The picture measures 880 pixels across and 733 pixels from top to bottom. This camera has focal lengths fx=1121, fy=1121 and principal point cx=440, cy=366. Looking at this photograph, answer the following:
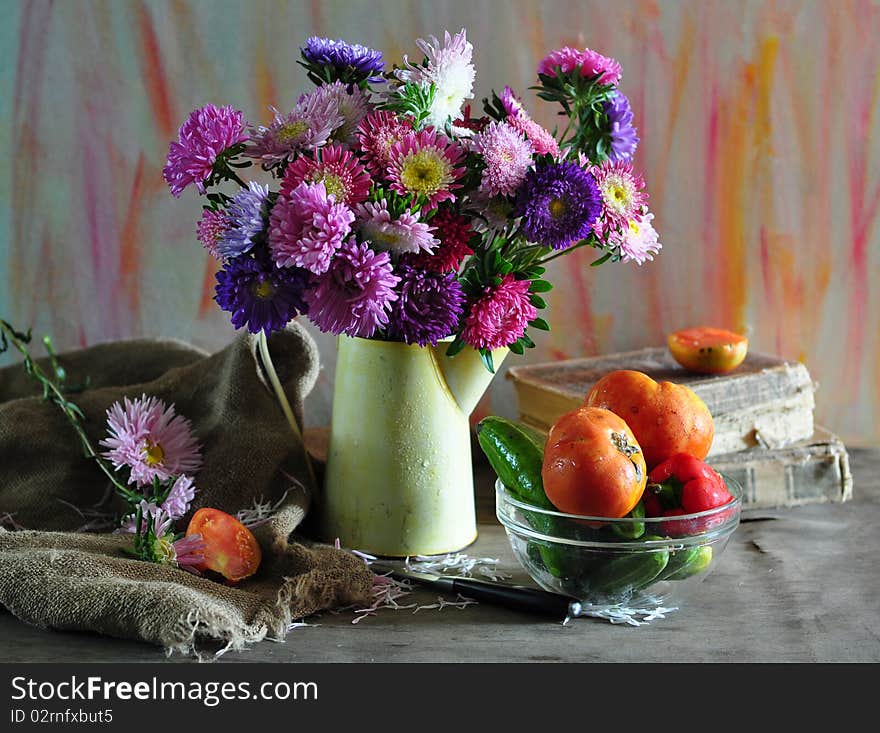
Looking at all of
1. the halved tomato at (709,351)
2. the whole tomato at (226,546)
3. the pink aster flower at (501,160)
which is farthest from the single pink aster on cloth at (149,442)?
the halved tomato at (709,351)

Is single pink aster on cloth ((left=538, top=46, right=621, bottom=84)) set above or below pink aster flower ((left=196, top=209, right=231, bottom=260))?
above

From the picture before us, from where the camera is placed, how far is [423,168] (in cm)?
100

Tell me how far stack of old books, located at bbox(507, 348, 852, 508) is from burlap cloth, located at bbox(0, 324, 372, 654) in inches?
11.8

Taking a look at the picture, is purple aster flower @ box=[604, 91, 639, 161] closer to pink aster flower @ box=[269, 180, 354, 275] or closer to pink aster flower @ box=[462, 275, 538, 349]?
pink aster flower @ box=[462, 275, 538, 349]

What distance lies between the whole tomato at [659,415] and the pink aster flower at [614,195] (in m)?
0.14

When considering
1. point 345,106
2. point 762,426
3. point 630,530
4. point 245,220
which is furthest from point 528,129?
point 762,426

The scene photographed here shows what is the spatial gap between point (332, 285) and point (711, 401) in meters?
0.53

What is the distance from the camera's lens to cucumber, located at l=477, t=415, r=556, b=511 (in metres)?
0.98

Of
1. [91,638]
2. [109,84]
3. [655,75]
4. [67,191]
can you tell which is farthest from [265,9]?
[91,638]

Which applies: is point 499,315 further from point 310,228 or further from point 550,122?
point 550,122

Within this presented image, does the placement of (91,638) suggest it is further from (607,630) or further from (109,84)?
(109,84)

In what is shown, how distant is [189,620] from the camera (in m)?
0.90

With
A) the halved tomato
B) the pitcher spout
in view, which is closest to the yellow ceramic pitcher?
the pitcher spout
